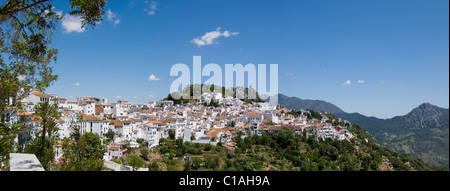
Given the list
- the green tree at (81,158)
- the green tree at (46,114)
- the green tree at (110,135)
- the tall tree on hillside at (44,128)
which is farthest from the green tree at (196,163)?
the green tree at (81,158)

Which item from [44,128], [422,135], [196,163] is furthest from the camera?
[422,135]

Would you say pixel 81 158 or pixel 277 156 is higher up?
pixel 81 158

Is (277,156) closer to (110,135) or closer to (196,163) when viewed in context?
(196,163)

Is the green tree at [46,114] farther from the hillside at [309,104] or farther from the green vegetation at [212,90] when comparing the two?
the hillside at [309,104]

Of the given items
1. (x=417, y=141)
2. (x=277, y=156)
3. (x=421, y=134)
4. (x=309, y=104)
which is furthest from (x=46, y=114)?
(x=309, y=104)

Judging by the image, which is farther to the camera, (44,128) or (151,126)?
(151,126)

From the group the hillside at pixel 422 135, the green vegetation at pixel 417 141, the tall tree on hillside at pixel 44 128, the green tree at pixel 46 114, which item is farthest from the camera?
the hillside at pixel 422 135

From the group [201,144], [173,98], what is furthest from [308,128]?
[173,98]

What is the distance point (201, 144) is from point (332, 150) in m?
16.2

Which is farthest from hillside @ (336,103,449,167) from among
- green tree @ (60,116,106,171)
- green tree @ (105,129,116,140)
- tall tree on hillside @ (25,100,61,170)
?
tall tree on hillside @ (25,100,61,170)

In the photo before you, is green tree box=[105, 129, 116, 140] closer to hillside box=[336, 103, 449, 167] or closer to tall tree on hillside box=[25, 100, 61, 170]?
tall tree on hillside box=[25, 100, 61, 170]

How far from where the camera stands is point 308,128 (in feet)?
119

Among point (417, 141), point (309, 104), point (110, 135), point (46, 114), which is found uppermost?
point (46, 114)
